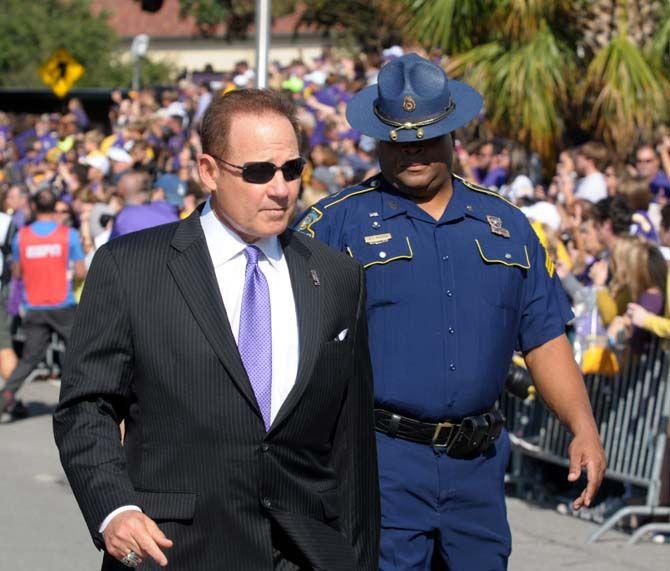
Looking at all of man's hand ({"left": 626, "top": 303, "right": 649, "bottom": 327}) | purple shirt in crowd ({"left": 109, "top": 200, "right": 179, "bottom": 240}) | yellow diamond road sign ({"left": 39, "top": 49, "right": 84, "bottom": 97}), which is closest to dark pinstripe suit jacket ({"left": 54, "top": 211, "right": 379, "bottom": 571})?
man's hand ({"left": 626, "top": 303, "right": 649, "bottom": 327})

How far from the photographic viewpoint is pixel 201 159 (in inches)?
141

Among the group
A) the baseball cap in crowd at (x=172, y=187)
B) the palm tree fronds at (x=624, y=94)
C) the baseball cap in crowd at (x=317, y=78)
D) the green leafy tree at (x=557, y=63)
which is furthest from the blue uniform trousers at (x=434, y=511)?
the baseball cap in crowd at (x=317, y=78)

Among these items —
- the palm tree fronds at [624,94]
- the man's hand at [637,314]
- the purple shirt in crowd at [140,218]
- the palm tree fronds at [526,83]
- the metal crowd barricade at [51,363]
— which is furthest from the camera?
the metal crowd barricade at [51,363]

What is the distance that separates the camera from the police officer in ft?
14.6

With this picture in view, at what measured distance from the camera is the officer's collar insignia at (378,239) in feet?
14.9

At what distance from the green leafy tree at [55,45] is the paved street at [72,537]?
51136 mm

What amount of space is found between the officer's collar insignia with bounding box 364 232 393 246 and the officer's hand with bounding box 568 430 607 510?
852 millimetres

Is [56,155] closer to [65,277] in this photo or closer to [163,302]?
[65,277]

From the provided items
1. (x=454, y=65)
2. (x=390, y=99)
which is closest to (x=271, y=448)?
(x=390, y=99)

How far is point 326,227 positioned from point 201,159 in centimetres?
110

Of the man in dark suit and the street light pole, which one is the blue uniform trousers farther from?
the street light pole

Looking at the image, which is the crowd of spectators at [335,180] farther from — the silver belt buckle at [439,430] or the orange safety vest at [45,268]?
the silver belt buckle at [439,430]

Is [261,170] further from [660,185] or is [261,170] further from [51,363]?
[51,363]

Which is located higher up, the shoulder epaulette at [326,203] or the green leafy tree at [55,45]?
the shoulder epaulette at [326,203]
